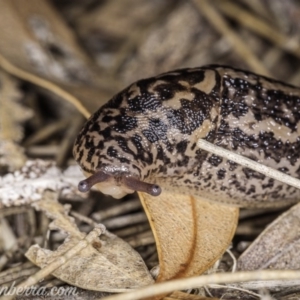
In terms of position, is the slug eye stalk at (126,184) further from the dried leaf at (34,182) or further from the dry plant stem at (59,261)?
the dried leaf at (34,182)

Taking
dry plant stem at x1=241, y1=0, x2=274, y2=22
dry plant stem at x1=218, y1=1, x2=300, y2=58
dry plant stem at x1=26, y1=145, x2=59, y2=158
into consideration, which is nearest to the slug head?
dry plant stem at x1=26, y1=145, x2=59, y2=158

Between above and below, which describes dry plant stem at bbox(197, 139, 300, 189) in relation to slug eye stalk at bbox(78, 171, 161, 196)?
above

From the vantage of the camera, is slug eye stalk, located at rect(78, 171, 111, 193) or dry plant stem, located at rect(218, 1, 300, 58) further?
dry plant stem, located at rect(218, 1, 300, 58)

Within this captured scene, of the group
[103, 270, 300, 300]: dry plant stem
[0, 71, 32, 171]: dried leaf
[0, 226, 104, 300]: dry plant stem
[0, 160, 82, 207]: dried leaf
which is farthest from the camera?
[0, 71, 32, 171]: dried leaf

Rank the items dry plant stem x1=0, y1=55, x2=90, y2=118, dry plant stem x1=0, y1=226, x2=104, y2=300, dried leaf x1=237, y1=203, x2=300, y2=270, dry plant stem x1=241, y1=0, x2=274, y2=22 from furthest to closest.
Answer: dry plant stem x1=241, y1=0, x2=274, y2=22 → dry plant stem x1=0, y1=55, x2=90, y2=118 → dried leaf x1=237, y1=203, x2=300, y2=270 → dry plant stem x1=0, y1=226, x2=104, y2=300

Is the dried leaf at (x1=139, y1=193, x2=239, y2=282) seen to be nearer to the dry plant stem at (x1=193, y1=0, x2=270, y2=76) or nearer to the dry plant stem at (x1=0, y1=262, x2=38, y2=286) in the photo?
the dry plant stem at (x1=0, y1=262, x2=38, y2=286)

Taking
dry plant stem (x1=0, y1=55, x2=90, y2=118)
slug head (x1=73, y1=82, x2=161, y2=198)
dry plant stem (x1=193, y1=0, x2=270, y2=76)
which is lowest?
slug head (x1=73, y1=82, x2=161, y2=198)

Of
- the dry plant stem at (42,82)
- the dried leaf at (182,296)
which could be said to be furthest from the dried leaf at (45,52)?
the dried leaf at (182,296)
